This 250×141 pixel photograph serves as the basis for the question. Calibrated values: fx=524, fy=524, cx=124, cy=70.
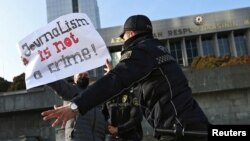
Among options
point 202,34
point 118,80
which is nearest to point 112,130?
point 118,80

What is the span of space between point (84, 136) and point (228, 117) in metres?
13.6

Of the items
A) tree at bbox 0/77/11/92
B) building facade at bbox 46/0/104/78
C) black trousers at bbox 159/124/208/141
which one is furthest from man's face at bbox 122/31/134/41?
building facade at bbox 46/0/104/78

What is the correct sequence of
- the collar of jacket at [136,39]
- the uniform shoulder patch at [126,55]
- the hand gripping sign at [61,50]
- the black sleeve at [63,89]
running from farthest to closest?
the black sleeve at [63,89] < the hand gripping sign at [61,50] < the collar of jacket at [136,39] < the uniform shoulder patch at [126,55]

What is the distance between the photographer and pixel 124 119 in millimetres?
8305

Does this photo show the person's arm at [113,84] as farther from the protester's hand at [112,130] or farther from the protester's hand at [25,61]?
the protester's hand at [112,130]

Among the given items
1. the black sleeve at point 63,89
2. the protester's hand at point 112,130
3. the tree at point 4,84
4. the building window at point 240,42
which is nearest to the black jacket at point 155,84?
the black sleeve at point 63,89

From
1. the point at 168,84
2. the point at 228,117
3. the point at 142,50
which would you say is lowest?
the point at 228,117

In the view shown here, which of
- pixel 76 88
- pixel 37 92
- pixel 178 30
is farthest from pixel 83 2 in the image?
pixel 76 88

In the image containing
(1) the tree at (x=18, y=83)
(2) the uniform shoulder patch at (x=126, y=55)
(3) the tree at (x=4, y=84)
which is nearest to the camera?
(2) the uniform shoulder patch at (x=126, y=55)

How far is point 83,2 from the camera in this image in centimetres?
14725

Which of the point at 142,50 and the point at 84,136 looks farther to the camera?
the point at 84,136

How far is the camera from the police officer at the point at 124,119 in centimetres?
820

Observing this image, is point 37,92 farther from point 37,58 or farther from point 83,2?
point 83,2

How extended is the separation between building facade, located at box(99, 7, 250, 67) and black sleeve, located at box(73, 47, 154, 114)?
71875mm
